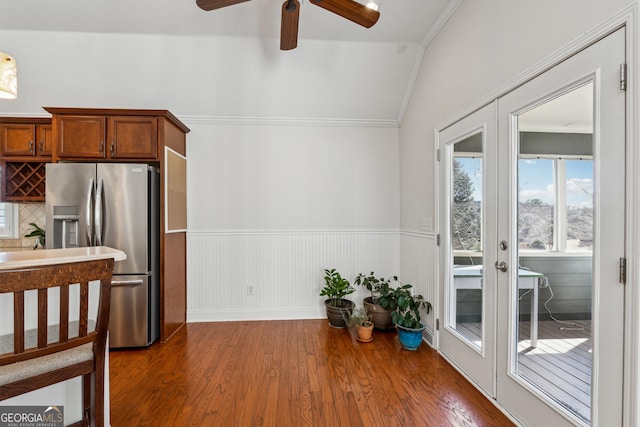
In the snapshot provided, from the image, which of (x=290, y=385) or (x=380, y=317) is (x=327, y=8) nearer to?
(x=290, y=385)

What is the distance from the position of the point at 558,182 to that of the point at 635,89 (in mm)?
500

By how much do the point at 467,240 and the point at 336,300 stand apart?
5.22ft

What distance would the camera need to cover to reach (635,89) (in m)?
1.12

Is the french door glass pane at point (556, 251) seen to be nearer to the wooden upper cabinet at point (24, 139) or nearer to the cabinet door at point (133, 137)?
the cabinet door at point (133, 137)

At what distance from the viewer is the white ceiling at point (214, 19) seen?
2.48 m

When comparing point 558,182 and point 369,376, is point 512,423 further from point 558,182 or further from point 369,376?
point 558,182

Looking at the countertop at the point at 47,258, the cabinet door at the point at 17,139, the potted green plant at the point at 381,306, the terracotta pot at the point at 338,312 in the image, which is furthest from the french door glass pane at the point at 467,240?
the cabinet door at the point at 17,139

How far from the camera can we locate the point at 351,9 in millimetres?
1791

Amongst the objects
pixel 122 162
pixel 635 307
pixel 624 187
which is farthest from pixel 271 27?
pixel 635 307

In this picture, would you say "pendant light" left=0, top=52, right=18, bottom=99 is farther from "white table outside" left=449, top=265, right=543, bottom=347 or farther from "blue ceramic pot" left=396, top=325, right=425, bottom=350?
"blue ceramic pot" left=396, top=325, right=425, bottom=350

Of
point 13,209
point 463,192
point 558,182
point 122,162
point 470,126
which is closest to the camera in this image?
point 558,182

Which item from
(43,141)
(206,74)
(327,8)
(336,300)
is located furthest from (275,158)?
(43,141)

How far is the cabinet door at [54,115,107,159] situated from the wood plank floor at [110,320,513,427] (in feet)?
6.32

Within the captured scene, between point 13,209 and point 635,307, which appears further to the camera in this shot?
point 13,209
